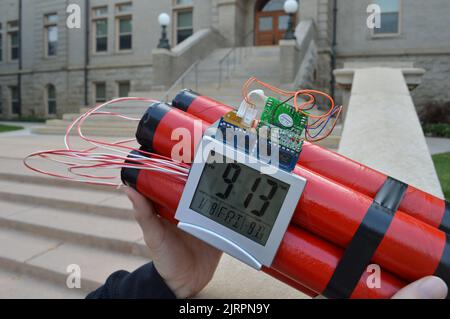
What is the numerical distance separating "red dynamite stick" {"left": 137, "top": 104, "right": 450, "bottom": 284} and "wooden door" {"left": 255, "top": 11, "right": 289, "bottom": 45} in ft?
56.1

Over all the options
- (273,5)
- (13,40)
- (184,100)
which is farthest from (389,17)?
(13,40)

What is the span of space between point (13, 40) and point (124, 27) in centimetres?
888

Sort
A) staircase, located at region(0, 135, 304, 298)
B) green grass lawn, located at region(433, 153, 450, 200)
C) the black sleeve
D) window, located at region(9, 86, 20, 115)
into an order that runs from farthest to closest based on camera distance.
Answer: window, located at region(9, 86, 20, 115) < green grass lawn, located at region(433, 153, 450, 200) < staircase, located at region(0, 135, 304, 298) < the black sleeve

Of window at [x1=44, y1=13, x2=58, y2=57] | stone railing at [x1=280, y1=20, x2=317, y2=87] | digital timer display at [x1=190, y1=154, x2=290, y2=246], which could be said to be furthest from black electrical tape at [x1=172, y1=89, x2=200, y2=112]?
window at [x1=44, y1=13, x2=58, y2=57]

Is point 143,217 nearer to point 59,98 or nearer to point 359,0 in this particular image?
point 359,0

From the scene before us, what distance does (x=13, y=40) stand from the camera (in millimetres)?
23719

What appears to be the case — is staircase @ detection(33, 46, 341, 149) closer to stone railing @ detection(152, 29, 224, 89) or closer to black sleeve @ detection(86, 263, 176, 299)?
stone railing @ detection(152, 29, 224, 89)

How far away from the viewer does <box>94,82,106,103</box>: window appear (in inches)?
803

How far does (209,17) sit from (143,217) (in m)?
17.2

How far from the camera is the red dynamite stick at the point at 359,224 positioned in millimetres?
975

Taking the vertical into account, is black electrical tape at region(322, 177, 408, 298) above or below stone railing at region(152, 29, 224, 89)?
below

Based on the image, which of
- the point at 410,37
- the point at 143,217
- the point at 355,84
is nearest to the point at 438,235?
the point at 143,217

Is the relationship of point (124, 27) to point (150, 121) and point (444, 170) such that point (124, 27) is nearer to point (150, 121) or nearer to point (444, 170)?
point (444, 170)

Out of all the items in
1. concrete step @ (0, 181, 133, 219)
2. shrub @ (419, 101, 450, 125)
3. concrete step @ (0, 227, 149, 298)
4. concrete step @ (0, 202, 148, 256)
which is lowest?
concrete step @ (0, 227, 149, 298)
